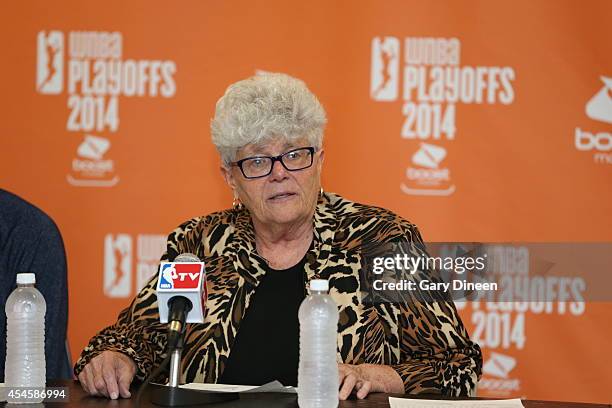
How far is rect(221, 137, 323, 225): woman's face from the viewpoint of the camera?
8.84 ft

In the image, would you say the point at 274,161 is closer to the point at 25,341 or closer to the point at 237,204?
the point at 237,204

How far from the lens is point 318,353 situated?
6.56 ft

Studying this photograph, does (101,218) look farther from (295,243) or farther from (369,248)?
(369,248)

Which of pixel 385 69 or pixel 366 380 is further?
pixel 385 69

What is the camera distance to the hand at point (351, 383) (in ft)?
7.05

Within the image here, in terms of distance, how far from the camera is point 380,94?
3.79m

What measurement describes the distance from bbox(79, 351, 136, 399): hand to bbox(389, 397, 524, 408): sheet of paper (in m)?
0.66

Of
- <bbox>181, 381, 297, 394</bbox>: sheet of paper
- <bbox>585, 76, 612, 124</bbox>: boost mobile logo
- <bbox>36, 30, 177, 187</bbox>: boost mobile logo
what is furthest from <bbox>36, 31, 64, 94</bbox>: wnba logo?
<bbox>585, 76, 612, 124</bbox>: boost mobile logo

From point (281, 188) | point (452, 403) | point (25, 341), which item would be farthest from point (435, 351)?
point (25, 341)

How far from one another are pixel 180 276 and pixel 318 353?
0.34m

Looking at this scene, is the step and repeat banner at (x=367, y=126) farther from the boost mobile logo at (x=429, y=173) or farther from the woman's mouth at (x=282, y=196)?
the woman's mouth at (x=282, y=196)

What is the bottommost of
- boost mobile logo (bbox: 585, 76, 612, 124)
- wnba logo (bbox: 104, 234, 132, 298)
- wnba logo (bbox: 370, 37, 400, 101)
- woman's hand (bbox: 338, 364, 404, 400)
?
woman's hand (bbox: 338, 364, 404, 400)

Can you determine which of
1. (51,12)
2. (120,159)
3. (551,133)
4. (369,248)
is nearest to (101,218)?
(120,159)

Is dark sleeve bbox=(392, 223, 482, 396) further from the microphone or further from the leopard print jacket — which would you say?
the microphone
